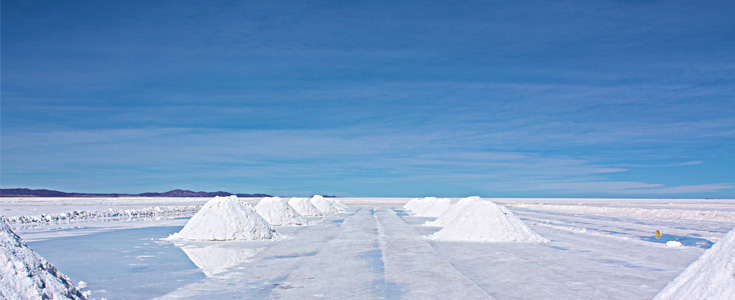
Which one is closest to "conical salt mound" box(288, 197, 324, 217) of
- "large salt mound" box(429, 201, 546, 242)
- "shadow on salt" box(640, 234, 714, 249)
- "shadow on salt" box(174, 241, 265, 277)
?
"large salt mound" box(429, 201, 546, 242)

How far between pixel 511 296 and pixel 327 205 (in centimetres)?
3257

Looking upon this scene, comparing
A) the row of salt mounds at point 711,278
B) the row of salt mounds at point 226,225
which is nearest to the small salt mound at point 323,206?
the row of salt mounds at point 226,225

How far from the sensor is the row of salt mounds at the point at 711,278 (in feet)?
14.2

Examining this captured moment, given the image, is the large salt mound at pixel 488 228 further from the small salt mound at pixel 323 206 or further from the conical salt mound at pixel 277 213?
the small salt mound at pixel 323 206

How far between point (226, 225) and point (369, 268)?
7.32 m

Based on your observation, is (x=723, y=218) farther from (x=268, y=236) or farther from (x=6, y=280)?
(x=6, y=280)

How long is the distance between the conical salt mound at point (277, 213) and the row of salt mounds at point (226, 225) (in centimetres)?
657

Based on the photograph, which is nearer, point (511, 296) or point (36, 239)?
point (511, 296)

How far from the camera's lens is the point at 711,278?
452cm

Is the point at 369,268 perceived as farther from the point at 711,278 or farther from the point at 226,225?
the point at 226,225

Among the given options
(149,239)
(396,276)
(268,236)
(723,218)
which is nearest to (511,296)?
(396,276)

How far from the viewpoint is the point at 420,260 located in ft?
37.1

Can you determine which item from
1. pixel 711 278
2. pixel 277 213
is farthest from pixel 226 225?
pixel 711 278

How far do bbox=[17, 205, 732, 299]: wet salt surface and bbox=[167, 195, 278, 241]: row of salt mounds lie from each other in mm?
779
